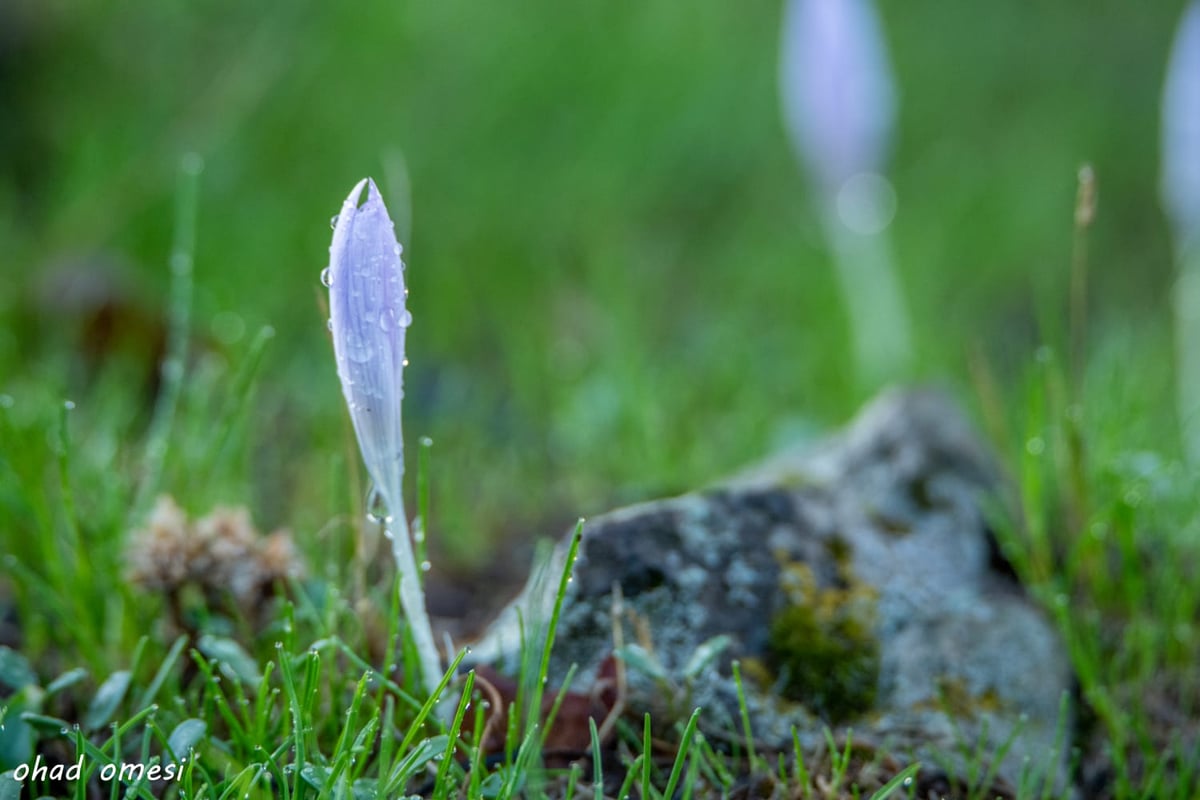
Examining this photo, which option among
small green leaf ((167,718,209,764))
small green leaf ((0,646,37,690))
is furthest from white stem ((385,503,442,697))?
small green leaf ((0,646,37,690))

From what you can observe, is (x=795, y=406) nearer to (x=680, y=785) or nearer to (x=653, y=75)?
(x=680, y=785)

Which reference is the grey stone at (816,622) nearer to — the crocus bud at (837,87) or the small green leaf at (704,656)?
the small green leaf at (704,656)

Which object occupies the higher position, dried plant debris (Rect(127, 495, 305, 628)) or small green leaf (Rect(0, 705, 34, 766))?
dried plant debris (Rect(127, 495, 305, 628))

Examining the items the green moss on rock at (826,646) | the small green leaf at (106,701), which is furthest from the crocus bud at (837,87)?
the small green leaf at (106,701)

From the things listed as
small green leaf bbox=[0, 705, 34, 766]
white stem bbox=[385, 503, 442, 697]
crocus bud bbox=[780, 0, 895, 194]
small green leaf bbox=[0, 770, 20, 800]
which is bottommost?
small green leaf bbox=[0, 770, 20, 800]

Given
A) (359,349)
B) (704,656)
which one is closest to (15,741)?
(359,349)

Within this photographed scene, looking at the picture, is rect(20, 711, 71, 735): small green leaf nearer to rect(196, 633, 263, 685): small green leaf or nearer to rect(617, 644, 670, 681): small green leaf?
rect(196, 633, 263, 685): small green leaf

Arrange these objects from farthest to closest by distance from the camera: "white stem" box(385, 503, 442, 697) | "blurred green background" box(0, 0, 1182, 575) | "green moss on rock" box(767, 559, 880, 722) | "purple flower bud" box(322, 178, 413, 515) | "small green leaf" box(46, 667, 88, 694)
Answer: "blurred green background" box(0, 0, 1182, 575) → "green moss on rock" box(767, 559, 880, 722) → "small green leaf" box(46, 667, 88, 694) → "white stem" box(385, 503, 442, 697) → "purple flower bud" box(322, 178, 413, 515)
